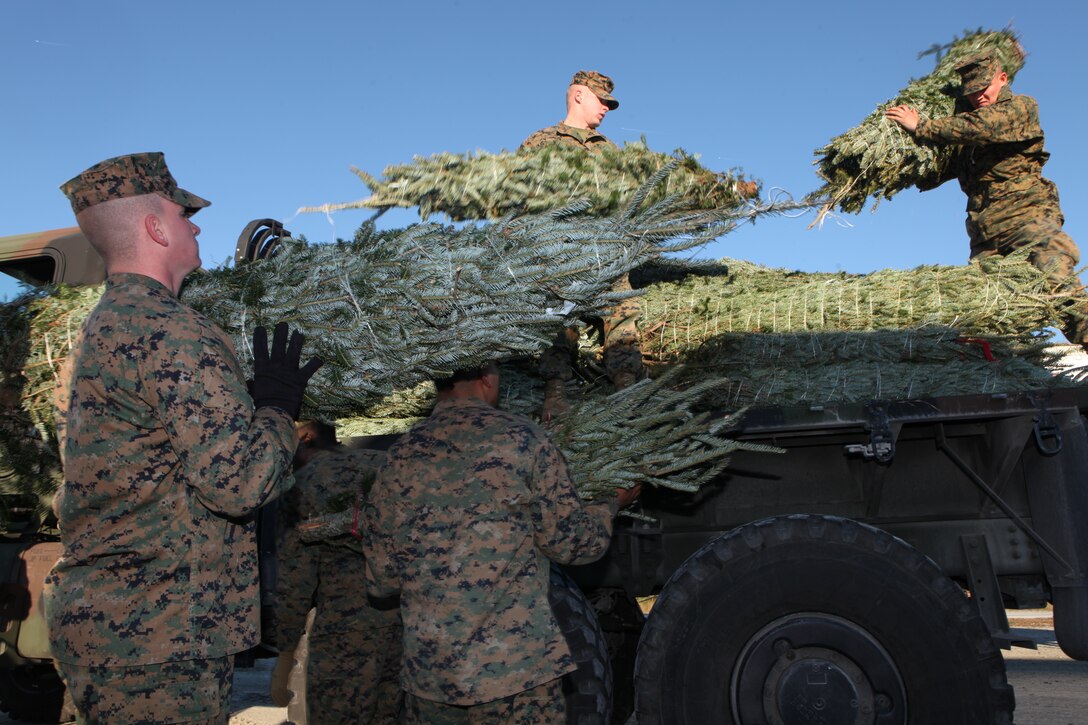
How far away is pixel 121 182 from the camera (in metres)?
2.37

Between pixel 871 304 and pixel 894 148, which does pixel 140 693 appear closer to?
pixel 871 304

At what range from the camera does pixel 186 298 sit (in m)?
3.15

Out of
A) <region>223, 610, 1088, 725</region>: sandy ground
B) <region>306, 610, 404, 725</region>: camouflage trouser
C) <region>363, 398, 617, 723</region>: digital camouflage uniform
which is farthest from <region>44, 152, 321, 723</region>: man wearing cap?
<region>223, 610, 1088, 725</region>: sandy ground

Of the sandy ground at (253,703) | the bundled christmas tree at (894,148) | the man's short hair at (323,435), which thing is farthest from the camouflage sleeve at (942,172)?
the sandy ground at (253,703)

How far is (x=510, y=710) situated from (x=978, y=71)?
4092 millimetres

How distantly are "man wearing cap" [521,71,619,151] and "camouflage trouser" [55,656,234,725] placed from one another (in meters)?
3.08

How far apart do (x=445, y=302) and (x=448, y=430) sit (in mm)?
448

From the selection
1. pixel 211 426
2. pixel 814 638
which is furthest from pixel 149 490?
pixel 814 638

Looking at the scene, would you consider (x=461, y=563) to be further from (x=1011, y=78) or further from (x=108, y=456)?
(x=1011, y=78)

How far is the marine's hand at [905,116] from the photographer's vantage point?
191 inches

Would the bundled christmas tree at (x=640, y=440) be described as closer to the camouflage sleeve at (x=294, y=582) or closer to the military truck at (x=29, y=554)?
the camouflage sleeve at (x=294, y=582)

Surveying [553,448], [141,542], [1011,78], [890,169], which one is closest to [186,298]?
[141,542]

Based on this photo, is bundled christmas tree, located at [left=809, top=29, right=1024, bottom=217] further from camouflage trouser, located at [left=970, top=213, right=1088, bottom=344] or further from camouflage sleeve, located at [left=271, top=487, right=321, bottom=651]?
camouflage sleeve, located at [left=271, top=487, right=321, bottom=651]

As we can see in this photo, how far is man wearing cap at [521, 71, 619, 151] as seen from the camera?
4.73m
